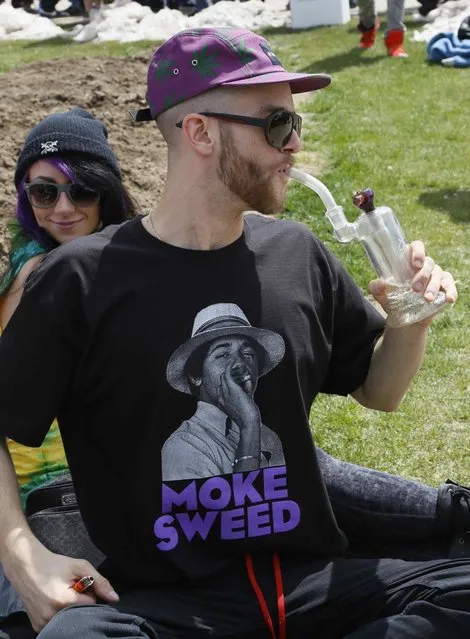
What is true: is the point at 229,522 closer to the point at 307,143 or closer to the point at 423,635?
the point at 423,635

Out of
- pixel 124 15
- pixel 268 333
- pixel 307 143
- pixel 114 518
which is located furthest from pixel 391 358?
pixel 124 15

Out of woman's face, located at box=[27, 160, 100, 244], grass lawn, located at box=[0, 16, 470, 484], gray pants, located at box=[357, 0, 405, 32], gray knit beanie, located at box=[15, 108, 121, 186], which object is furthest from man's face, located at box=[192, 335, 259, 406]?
gray pants, located at box=[357, 0, 405, 32]

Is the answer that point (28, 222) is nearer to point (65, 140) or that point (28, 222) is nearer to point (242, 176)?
point (65, 140)

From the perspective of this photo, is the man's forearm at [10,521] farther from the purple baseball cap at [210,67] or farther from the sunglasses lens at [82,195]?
the sunglasses lens at [82,195]

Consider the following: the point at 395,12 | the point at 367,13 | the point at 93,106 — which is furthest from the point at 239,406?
the point at 367,13

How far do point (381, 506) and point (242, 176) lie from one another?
1.10 meters

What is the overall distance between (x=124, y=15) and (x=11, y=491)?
13.7 meters

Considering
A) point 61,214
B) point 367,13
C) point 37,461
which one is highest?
point 61,214

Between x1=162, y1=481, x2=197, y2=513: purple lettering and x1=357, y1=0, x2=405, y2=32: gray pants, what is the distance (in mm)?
9989

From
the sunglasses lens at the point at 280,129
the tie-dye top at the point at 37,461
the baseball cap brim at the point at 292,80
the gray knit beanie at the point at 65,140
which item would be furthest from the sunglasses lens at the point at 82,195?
the sunglasses lens at the point at 280,129

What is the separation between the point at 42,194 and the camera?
3451 mm

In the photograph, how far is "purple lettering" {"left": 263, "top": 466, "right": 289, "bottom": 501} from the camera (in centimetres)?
252

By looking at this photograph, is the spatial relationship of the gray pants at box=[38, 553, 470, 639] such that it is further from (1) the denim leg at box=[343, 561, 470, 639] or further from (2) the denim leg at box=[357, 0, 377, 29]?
(2) the denim leg at box=[357, 0, 377, 29]

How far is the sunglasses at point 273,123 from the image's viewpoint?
2.50 metres
